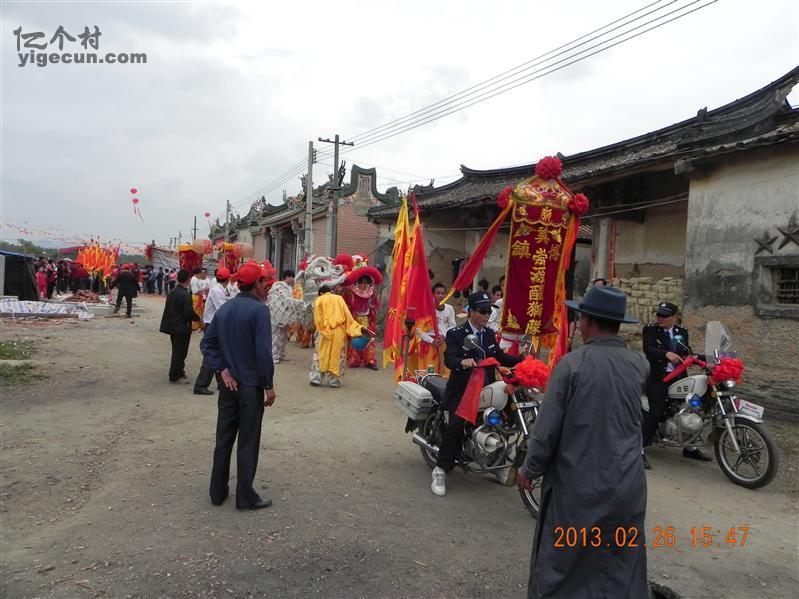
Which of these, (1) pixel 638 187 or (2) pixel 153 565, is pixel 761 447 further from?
(1) pixel 638 187

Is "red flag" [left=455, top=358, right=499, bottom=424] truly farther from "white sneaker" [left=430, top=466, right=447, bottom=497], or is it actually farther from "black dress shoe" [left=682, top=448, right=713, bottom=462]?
"black dress shoe" [left=682, top=448, right=713, bottom=462]

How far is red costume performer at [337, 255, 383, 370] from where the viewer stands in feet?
33.9

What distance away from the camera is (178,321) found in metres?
7.88

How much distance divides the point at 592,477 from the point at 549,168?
4605mm

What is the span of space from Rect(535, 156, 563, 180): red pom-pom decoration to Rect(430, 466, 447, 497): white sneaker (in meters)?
3.73

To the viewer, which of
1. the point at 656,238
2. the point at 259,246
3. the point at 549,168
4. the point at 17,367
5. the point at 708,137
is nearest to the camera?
the point at 549,168

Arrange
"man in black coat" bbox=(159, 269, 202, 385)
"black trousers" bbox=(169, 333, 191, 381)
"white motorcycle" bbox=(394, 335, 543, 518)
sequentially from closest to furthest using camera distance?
"white motorcycle" bbox=(394, 335, 543, 518) → "man in black coat" bbox=(159, 269, 202, 385) → "black trousers" bbox=(169, 333, 191, 381)

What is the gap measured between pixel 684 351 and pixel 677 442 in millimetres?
906

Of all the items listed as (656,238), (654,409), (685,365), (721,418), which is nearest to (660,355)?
(685,365)

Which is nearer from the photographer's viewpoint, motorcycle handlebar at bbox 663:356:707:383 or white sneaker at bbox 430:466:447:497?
white sneaker at bbox 430:466:447:497

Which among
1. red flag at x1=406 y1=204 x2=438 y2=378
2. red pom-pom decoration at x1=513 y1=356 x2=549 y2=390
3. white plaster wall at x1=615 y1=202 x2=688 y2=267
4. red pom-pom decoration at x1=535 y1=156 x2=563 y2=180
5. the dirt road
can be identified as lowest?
the dirt road

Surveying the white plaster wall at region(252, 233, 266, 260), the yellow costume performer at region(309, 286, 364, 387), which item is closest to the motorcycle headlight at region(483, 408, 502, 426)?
the yellow costume performer at region(309, 286, 364, 387)

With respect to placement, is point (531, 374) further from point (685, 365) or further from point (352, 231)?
point (352, 231)

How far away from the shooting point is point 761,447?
472cm
